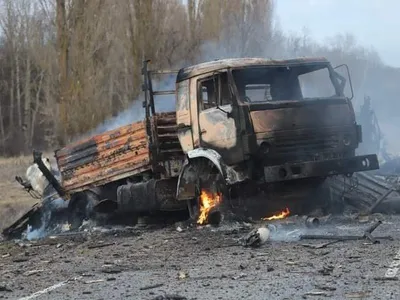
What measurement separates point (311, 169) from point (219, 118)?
1501 millimetres

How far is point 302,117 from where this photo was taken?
9.57m

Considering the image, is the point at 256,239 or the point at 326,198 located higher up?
the point at 256,239

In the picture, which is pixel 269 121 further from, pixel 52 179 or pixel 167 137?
pixel 52 179

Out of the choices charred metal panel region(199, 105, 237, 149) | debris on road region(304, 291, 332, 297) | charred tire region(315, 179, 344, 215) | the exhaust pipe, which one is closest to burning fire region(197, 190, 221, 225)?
charred metal panel region(199, 105, 237, 149)

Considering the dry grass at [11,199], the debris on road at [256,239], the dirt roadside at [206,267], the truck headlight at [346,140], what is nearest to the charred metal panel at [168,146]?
the dirt roadside at [206,267]

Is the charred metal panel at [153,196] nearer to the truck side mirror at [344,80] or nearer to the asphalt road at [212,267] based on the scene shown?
the asphalt road at [212,267]

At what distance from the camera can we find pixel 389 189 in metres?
10.1

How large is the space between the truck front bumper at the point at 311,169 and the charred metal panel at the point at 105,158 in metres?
2.57

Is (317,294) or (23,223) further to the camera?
(23,223)

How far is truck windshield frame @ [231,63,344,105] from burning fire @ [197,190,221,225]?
1.51 metres

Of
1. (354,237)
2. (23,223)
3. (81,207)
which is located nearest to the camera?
(354,237)

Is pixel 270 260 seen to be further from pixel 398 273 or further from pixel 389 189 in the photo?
pixel 389 189

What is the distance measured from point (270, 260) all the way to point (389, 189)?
3.91 m

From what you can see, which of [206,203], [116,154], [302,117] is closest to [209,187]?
[206,203]
